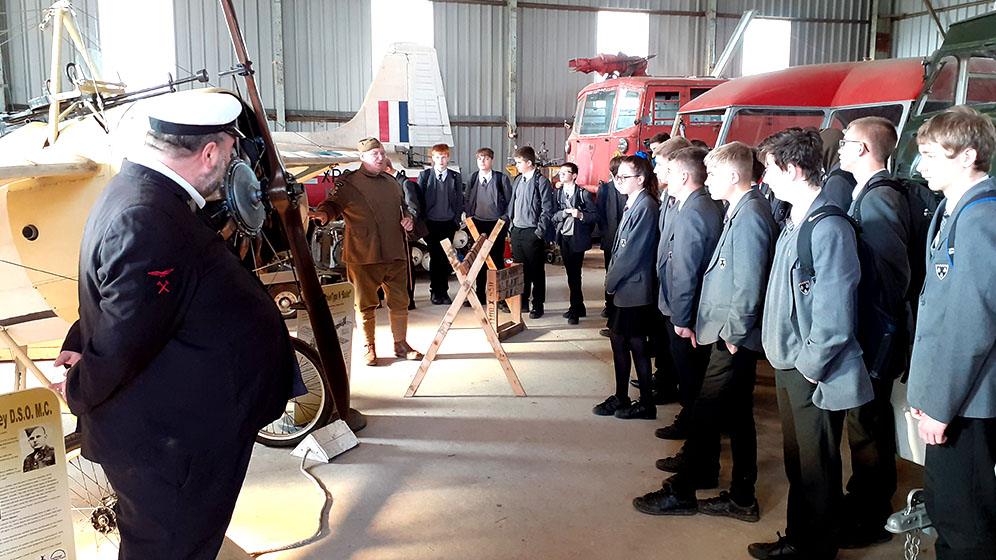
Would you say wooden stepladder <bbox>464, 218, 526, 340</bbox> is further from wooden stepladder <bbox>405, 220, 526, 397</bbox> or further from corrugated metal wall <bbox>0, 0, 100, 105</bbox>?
corrugated metal wall <bbox>0, 0, 100, 105</bbox>

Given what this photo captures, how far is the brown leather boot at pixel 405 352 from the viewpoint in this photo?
5586mm

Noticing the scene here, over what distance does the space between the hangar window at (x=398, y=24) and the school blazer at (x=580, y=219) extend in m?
8.07

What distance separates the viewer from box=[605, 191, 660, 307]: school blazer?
3943mm

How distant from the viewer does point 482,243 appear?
4910 millimetres

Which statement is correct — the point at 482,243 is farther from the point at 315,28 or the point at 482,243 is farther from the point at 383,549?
the point at 315,28

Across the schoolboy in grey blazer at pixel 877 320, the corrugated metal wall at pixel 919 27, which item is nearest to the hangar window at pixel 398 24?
the corrugated metal wall at pixel 919 27

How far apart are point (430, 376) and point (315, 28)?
10.3 metres

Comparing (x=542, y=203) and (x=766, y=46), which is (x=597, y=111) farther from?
(x=766, y=46)

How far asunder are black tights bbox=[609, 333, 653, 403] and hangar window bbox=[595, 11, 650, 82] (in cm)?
1246

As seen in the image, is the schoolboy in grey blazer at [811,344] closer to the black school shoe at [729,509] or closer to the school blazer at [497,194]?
the black school shoe at [729,509]

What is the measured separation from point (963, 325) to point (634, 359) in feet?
7.72

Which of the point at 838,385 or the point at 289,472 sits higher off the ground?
the point at 838,385

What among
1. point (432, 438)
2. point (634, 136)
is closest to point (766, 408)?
point (432, 438)

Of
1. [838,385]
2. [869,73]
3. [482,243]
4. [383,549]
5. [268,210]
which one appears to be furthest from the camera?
[869,73]
